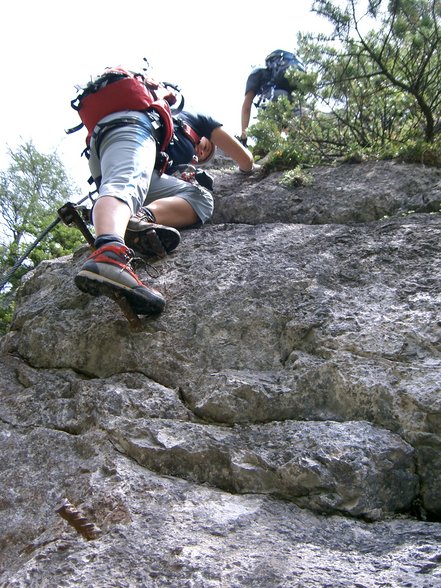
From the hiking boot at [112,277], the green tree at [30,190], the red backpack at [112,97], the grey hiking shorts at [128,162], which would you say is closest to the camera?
the hiking boot at [112,277]

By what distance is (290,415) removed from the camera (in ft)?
10.1

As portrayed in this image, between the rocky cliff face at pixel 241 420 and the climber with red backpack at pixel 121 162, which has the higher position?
the climber with red backpack at pixel 121 162

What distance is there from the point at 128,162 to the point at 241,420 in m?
2.06

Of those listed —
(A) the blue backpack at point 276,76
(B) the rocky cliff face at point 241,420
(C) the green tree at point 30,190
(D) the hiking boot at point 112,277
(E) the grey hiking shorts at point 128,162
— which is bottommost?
(B) the rocky cliff face at point 241,420

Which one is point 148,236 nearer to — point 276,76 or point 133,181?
point 133,181

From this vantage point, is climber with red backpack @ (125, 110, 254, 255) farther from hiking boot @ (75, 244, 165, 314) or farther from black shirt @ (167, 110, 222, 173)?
hiking boot @ (75, 244, 165, 314)

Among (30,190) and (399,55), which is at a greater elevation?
(30,190)

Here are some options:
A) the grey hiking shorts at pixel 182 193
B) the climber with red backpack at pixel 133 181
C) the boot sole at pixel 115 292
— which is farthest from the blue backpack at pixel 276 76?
the boot sole at pixel 115 292

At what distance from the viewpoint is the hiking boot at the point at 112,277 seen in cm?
340

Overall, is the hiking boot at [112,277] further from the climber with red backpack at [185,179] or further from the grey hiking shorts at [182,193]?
the grey hiking shorts at [182,193]

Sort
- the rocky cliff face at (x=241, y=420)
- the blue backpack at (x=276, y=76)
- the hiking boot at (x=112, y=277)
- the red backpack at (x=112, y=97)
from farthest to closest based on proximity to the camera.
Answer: the blue backpack at (x=276, y=76) → the red backpack at (x=112, y=97) → the hiking boot at (x=112, y=277) → the rocky cliff face at (x=241, y=420)

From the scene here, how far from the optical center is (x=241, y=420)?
3.09 meters

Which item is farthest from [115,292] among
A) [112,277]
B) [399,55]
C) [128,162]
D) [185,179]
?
[399,55]

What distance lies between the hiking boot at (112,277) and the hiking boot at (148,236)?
2.33ft
